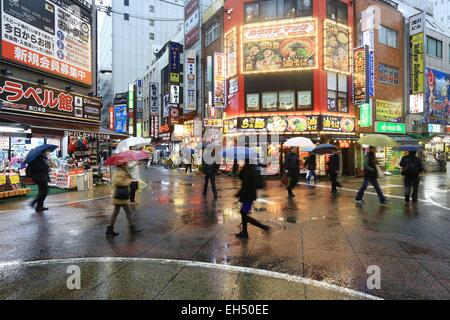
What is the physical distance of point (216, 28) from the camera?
28453 mm

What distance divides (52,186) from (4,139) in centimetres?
287

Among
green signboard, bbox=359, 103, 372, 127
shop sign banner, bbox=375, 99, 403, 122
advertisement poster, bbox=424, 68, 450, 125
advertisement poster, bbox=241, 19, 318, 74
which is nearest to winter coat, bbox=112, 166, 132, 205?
advertisement poster, bbox=241, 19, 318, 74

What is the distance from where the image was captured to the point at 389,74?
2469 centimetres

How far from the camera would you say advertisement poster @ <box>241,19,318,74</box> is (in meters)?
21.3

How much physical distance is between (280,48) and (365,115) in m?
7.79

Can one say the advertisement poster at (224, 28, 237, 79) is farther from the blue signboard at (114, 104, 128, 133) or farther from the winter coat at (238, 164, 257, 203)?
the blue signboard at (114, 104, 128, 133)

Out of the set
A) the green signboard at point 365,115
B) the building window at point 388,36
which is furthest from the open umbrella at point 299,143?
the building window at point 388,36

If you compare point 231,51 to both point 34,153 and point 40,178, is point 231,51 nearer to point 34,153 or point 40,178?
point 34,153

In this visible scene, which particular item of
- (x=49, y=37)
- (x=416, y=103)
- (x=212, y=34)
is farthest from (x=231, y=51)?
(x=416, y=103)

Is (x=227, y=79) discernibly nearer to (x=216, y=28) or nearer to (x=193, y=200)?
(x=216, y=28)

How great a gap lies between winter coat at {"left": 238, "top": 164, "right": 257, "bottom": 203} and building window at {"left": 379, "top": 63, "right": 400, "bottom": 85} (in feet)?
72.2

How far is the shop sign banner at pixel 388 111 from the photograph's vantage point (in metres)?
23.8

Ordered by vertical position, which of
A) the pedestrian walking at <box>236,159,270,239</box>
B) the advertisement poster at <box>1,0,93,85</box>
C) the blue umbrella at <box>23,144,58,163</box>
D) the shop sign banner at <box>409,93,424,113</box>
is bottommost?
the pedestrian walking at <box>236,159,270,239</box>
